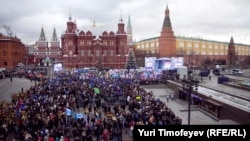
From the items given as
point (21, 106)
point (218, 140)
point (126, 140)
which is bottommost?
point (126, 140)

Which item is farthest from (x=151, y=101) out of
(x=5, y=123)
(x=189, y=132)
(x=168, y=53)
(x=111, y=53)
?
(x=168, y=53)

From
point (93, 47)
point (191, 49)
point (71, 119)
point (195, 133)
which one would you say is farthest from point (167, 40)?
point (195, 133)

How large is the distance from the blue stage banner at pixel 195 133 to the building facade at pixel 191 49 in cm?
7721

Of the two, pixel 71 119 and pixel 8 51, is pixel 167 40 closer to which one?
pixel 8 51

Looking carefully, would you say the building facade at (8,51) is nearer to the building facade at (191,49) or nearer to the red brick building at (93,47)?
the red brick building at (93,47)

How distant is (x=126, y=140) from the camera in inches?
571

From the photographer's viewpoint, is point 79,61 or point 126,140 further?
point 79,61

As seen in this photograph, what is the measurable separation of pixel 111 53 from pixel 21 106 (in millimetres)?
49995

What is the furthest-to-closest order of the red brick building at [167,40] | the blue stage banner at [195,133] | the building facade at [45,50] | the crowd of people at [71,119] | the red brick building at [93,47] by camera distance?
1. the building facade at [45,50]
2. the red brick building at [167,40]
3. the red brick building at [93,47]
4. the crowd of people at [71,119]
5. the blue stage banner at [195,133]

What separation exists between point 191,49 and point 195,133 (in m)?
98.8

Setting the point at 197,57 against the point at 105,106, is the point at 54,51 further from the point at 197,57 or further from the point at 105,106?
the point at 105,106

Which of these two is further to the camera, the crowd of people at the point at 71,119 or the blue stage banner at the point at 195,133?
the crowd of people at the point at 71,119

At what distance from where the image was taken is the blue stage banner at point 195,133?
5730mm

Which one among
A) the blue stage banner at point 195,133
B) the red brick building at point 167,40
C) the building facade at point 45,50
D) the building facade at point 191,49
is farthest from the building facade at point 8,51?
the blue stage banner at point 195,133
